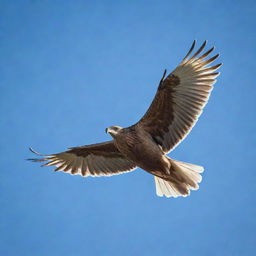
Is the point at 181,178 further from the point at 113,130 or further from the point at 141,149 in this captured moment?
the point at 113,130

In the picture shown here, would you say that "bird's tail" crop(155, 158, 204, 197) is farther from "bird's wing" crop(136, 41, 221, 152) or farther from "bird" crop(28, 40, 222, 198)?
"bird's wing" crop(136, 41, 221, 152)

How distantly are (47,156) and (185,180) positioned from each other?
9.73 feet

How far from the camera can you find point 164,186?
29.9 feet

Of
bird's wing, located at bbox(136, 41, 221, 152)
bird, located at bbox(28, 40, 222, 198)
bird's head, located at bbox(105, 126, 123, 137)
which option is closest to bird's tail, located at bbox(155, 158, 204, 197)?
bird, located at bbox(28, 40, 222, 198)

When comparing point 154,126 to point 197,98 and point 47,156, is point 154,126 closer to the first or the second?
point 197,98

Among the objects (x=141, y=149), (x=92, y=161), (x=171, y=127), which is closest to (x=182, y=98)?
(x=171, y=127)

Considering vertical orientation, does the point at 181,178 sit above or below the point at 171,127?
below

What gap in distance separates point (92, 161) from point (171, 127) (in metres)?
1.97

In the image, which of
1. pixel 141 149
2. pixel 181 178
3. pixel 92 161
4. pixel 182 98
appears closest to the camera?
pixel 141 149

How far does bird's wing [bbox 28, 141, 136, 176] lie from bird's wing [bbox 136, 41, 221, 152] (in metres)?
1.13

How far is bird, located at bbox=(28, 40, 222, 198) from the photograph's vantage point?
336 inches

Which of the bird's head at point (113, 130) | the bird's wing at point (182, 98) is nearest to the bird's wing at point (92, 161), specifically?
the bird's head at point (113, 130)

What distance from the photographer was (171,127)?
29.4 ft

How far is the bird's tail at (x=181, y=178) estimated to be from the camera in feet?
28.1
